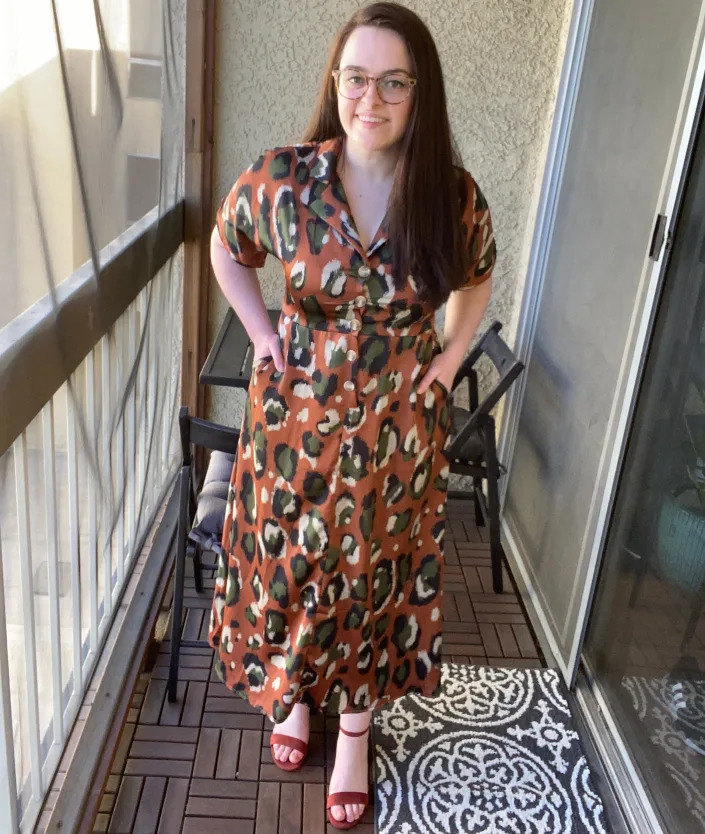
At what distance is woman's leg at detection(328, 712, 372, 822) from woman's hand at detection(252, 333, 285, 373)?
85cm

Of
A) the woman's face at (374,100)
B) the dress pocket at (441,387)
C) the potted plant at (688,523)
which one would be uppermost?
the woman's face at (374,100)

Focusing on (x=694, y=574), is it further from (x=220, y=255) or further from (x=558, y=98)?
(x=558, y=98)

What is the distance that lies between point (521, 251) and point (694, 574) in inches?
63.2

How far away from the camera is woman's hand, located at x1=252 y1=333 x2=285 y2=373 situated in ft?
5.20

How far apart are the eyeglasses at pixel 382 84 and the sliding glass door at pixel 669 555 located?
0.69m

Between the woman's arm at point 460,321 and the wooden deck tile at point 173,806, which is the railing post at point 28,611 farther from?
the woman's arm at point 460,321

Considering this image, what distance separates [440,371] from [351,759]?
929 millimetres

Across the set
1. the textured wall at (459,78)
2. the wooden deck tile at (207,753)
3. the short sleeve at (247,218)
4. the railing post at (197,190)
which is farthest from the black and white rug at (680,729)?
the railing post at (197,190)

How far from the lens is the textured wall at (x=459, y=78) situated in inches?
103

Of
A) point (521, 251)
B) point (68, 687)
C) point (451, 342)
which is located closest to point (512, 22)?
point (521, 251)

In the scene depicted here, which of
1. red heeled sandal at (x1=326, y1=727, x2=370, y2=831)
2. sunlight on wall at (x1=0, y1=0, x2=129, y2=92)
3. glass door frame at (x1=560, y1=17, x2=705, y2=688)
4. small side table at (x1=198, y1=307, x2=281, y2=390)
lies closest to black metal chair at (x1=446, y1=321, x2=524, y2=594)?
glass door frame at (x1=560, y1=17, x2=705, y2=688)

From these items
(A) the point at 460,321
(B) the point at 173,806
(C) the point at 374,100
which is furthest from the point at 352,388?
(B) the point at 173,806

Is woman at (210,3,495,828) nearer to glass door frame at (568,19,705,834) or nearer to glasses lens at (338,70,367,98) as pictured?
glasses lens at (338,70,367,98)

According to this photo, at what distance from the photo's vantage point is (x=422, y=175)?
1454mm
